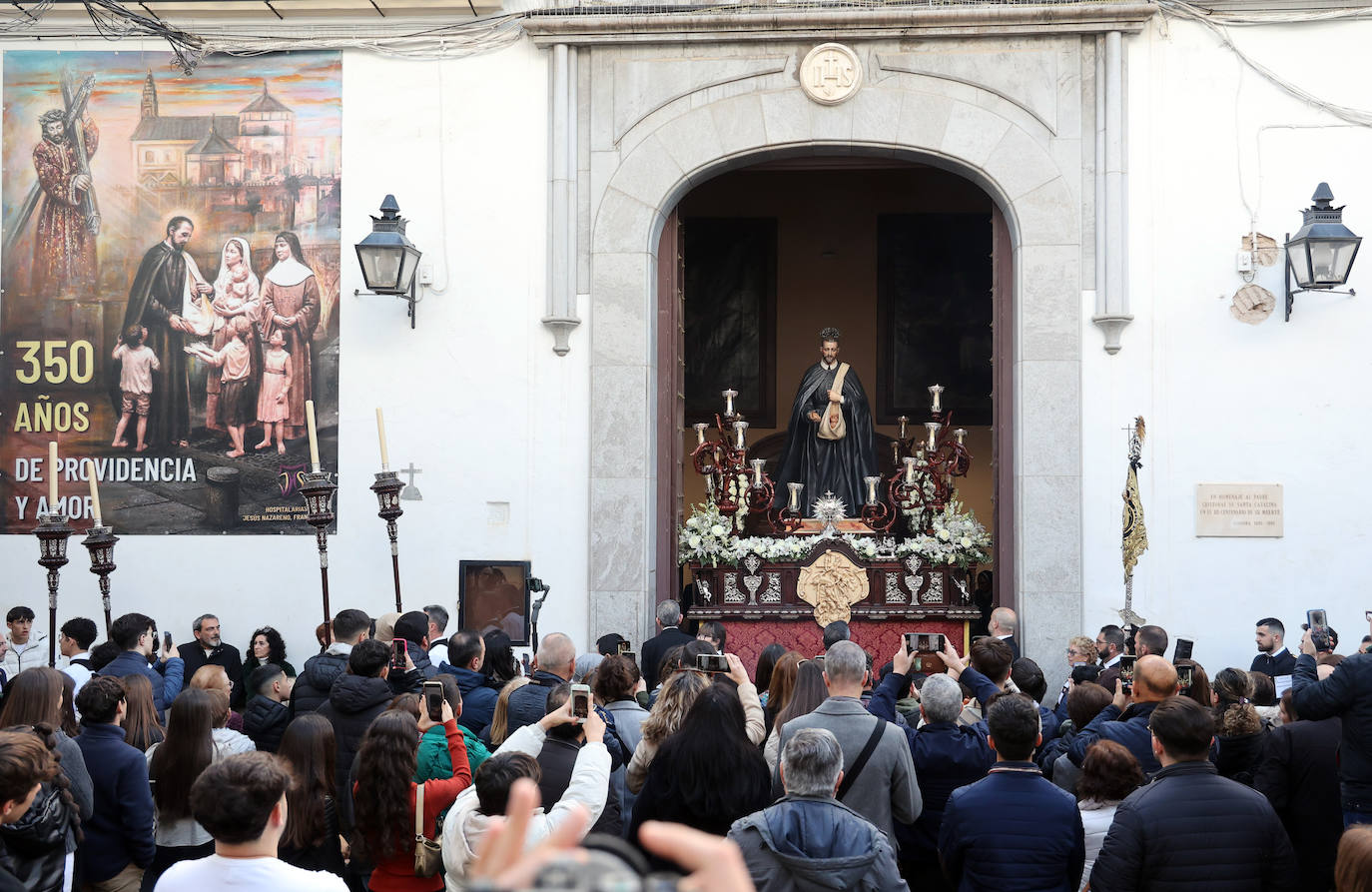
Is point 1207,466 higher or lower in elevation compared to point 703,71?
lower

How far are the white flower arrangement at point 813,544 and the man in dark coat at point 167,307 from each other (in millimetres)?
4626

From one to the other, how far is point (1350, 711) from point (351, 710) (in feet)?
14.2

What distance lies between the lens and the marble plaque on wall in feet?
36.5

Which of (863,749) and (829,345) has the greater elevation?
(829,345)

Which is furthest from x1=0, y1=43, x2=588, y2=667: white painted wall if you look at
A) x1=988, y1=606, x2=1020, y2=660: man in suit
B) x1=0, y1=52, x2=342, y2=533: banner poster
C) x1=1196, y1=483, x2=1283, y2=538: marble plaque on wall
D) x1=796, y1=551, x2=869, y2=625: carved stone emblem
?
x1=1196, y1=483, x2=1283, y2=538: marble plaque on wall

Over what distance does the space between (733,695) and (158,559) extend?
831cm

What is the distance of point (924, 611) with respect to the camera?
11914 millimetres

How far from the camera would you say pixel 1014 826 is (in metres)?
4.49

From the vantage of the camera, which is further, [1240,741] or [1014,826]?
[1240,741]

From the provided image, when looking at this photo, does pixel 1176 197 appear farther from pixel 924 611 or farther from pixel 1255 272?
pixel 924 611

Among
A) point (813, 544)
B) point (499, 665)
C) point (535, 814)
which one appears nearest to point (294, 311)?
point (813, 544)

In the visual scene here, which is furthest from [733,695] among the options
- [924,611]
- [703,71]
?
[703,71]

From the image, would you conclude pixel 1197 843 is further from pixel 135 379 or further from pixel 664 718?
pixel 135 379

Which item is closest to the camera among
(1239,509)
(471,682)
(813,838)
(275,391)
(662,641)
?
(813,838)
